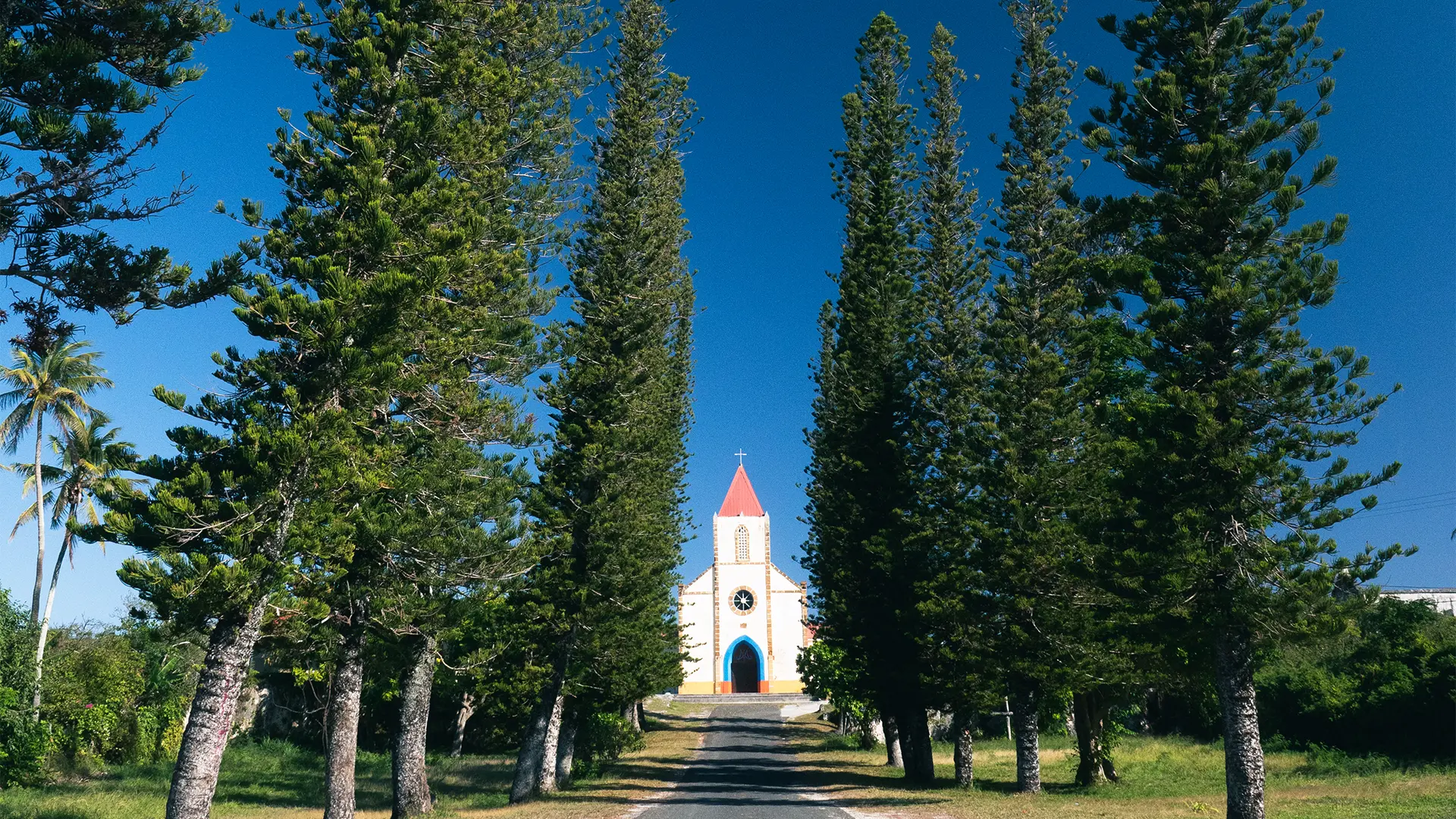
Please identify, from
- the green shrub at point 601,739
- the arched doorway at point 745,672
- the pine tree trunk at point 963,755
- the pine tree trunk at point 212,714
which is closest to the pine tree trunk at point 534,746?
the green shrub at point 601,739

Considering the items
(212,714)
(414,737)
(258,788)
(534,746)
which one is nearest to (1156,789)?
(534,746)

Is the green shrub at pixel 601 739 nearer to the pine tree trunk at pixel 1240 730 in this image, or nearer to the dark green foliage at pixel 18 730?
the dark green foliage at pixel 18 730

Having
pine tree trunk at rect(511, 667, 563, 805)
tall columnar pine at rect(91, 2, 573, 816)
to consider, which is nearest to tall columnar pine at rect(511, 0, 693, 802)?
pine tree trunk at rect(511, 667, 563, 805)

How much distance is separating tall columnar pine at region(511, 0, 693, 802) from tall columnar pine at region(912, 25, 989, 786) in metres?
5.94

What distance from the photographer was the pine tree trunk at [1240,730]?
11688 millimetres

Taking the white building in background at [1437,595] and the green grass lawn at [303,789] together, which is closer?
the green grass lawn at [303,789]

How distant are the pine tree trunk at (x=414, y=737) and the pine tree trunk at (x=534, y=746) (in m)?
2.96

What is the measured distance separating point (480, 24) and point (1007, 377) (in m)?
11.7

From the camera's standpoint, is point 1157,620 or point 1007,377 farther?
point 1007,377

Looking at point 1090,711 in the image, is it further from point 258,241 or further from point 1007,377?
point 258,241

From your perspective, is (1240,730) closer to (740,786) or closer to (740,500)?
(740,786)

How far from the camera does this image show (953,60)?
2305cm

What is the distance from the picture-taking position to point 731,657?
6366 centimetres

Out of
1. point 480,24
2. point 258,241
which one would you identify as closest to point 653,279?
point 480,24
